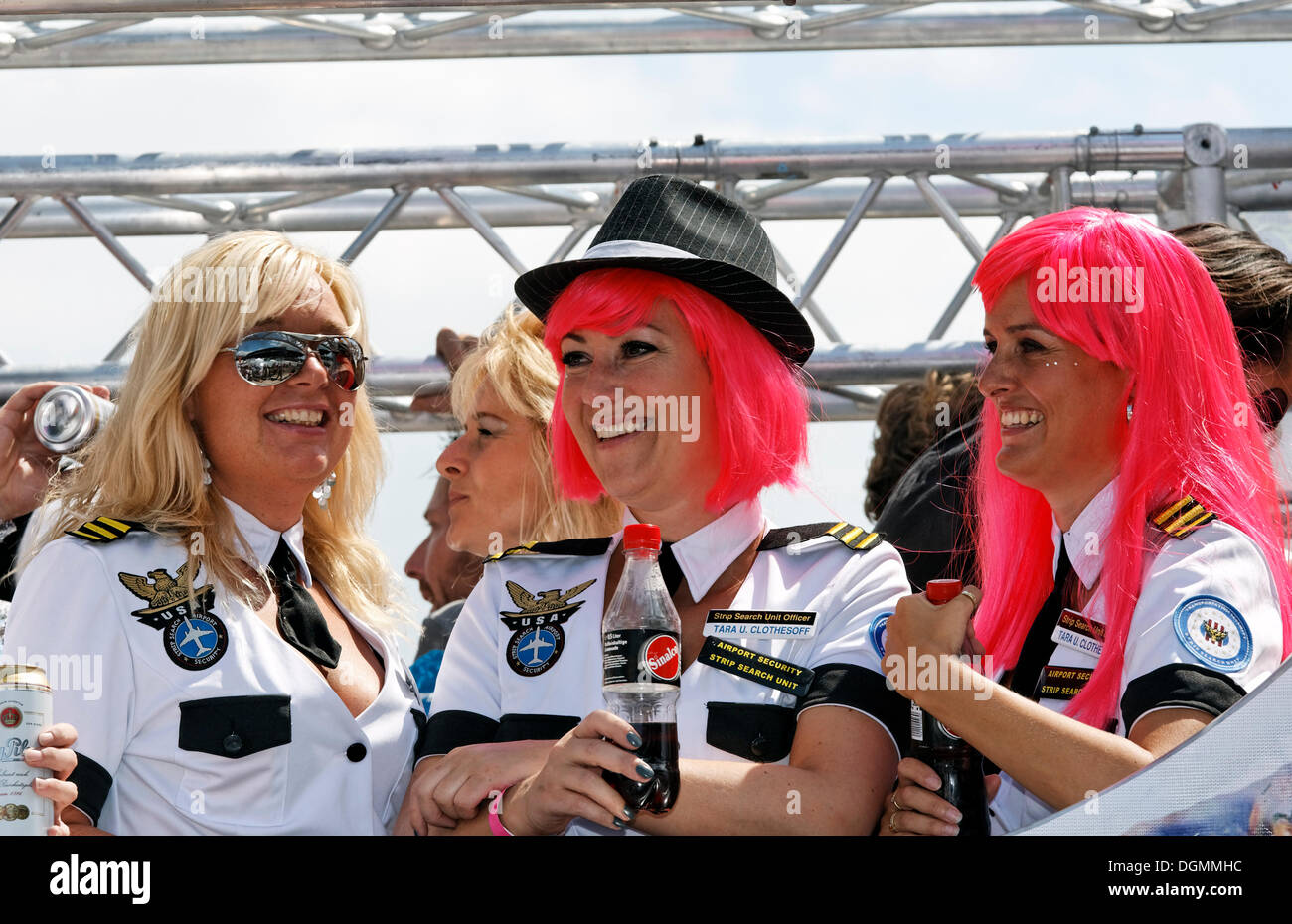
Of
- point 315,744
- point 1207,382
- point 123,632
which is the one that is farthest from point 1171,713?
point 123,632

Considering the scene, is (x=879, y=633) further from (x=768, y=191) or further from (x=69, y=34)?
(x=69, y=34)

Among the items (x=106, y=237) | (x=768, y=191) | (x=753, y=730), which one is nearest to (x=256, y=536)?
(x=753, y=730)

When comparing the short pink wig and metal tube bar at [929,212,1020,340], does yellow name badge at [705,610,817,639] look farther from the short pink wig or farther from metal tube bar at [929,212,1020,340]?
metal tube bar at [929,212,1020,340]

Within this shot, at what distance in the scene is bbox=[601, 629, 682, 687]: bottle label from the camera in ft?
6.63

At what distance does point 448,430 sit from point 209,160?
1.17 metres

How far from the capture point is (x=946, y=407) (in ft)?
12.8

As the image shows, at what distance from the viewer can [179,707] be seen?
2539mm

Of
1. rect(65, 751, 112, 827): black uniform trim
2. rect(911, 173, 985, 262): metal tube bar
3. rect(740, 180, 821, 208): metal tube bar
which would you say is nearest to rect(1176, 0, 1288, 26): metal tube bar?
rect(911, 173, 985, 262): metal tube bar

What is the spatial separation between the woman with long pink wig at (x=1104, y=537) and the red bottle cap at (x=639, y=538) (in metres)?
0.38

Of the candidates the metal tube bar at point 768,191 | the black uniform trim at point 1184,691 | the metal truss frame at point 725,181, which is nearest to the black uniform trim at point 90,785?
the black uniform trim at point 1184,691

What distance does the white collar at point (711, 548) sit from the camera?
2.51 m

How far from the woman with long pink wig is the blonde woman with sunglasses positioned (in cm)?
108

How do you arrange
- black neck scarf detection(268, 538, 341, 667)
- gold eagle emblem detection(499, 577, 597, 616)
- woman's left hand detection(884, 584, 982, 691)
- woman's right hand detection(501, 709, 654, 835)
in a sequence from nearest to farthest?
woman's right hand detection(501, 709, 654, 835), woman's left hand detection(884, 584, 982, 691), gold eagle emblem detection(499, 577, 597, 616), black neck scarf detection(268, 538, 341, 667)
